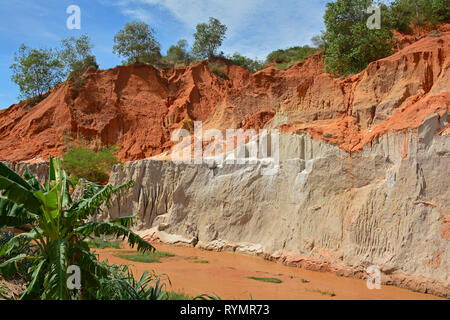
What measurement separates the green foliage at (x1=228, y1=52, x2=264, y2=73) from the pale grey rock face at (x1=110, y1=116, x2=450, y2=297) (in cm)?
2585

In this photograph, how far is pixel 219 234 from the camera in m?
15.8

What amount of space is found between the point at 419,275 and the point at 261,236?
238 inches

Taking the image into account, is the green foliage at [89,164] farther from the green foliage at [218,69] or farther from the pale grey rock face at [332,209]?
the green foliage at [218,69]

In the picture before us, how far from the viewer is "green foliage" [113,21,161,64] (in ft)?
121

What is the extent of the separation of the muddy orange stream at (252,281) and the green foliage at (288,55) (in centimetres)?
2612

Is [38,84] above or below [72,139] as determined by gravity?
above

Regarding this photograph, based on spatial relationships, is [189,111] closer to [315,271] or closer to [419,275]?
[315,271]

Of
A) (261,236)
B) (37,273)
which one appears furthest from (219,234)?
(37,273)

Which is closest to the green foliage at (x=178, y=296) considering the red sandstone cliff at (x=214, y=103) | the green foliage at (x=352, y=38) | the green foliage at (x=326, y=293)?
the green foliage at (x=326, y=293)

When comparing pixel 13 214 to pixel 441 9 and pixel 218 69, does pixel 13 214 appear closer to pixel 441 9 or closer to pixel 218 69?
pixel 441 9

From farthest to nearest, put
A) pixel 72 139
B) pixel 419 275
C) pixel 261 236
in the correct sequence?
pixel 72 139 → pixel 261 236 → pixel 419 275

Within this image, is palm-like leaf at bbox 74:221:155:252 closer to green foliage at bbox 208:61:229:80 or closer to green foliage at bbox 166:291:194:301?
green foliage at bbox 166:291:194:301

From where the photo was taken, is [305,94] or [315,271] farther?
[305,94]
